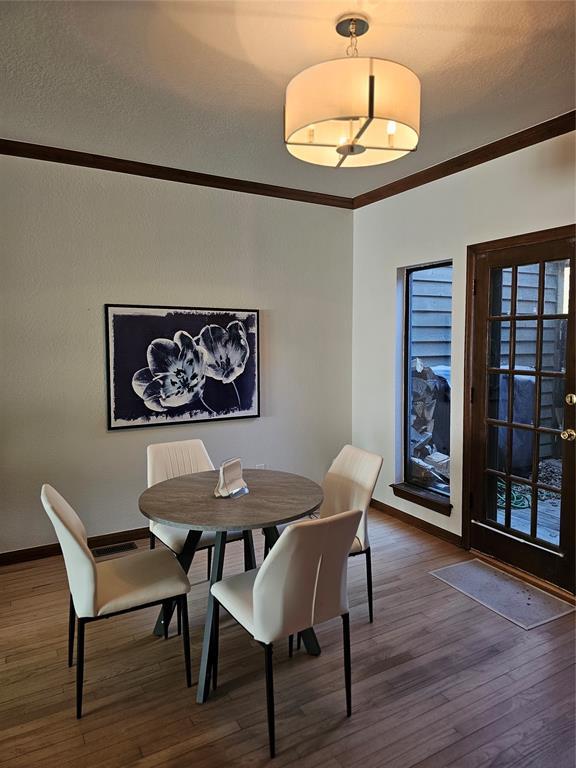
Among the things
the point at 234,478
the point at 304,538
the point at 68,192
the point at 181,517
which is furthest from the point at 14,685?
the point at 68,192

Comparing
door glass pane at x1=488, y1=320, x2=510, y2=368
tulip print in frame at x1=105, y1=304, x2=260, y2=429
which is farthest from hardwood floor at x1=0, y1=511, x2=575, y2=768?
door glass pane at x1=488, y1=320, x2=510, y2=368

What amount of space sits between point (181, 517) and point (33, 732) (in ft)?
3.15

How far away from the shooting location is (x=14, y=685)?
223cm

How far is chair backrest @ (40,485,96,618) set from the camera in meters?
1.96

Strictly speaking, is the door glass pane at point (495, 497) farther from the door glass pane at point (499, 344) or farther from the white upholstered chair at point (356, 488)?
the white upholstered chair at point (356, 488)

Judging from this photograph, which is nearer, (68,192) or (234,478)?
(234,478)

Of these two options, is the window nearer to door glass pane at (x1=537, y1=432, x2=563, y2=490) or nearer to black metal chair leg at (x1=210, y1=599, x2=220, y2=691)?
door glass pane at (x1=537, y1=432, x2=563, y2=490)

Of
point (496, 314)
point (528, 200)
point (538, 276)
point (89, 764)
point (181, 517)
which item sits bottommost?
point (89, 764)

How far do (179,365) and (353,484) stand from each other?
1694 millimetres

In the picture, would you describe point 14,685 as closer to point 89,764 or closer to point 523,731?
point 89,764

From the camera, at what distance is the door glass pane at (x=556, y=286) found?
115 inches

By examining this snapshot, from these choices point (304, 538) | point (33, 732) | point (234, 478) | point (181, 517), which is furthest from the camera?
point (234, 478)

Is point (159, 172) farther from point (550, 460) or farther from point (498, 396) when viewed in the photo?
point (550, 460)

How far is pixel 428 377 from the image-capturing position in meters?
4.06
